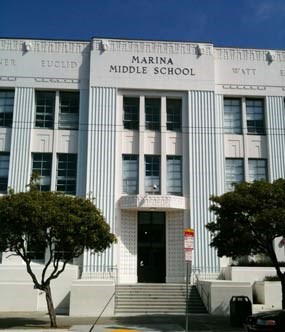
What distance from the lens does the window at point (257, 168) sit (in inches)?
1161

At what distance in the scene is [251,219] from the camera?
18141mm

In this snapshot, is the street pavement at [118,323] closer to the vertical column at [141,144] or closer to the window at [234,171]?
the vertical column at [141,144]

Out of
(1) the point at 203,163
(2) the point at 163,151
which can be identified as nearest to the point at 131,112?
(2) the point at 163,151

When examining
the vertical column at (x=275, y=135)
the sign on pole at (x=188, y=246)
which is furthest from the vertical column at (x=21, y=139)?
the sign on pole at (x=188, y=246)

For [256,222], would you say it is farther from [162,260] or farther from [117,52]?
[117,52]

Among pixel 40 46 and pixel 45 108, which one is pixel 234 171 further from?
pixel 40 46

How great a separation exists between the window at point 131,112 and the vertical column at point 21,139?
5.67 m

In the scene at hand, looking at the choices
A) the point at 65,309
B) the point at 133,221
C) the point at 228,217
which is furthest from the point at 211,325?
the point at 133,221

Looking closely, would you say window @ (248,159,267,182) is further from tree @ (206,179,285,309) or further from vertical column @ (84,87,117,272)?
tree @ (206,179,285,309)

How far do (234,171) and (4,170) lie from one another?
13.8 meters

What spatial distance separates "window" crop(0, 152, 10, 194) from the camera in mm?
28092

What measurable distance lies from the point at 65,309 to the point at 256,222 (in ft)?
38.5

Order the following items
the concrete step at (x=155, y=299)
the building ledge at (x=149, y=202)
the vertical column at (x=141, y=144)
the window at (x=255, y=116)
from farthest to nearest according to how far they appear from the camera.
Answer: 1. the window at (x=255, y=116)
2. the vertical column at (x=141, y=144)
3. the building ledge at (x=149, y=202)
4. the concrete step at (x=155, y=299)

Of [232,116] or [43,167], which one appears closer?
[43,167]
